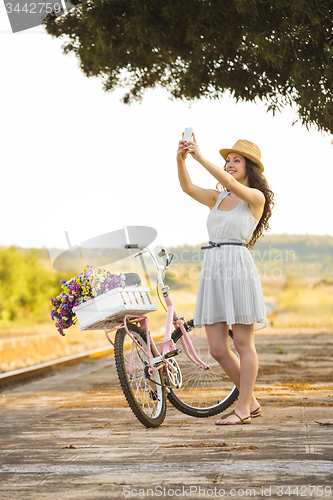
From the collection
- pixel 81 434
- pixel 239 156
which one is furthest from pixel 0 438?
pixel 239 156

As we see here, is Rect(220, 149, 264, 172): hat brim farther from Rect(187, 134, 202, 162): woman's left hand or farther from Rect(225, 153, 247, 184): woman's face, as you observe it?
Rect(187, 134, 202, 162): woman's left hand

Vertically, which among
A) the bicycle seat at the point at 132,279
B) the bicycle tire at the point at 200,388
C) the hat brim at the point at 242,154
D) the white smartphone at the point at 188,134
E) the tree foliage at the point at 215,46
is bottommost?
the bicycle tire at the point at 200,388

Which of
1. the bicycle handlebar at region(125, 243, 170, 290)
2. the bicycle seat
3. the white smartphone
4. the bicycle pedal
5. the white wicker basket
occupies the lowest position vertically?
the bicycle pedal

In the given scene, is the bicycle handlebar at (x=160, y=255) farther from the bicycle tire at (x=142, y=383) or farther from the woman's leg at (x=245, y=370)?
the woman's leg at (x=245, y=370)

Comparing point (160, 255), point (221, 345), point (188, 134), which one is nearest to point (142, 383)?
point (221, 345)

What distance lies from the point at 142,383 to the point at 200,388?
0.74 metres

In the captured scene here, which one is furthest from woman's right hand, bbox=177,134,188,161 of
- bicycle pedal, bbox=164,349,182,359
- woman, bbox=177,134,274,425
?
bicycle pedal, bbox=164,349,182,359

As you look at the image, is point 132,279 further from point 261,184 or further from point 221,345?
point 261,184

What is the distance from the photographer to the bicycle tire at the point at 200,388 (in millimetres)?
4484

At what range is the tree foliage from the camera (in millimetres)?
5480

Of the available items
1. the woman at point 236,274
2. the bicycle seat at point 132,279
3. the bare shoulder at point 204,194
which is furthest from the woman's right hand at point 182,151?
the bicycle seat at point 132,279

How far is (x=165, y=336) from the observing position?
436 centimetres

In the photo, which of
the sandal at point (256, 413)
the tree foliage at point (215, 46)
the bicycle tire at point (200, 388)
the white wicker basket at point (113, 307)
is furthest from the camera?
the tree foliage at point (215, 46)

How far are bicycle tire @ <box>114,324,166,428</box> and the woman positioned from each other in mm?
421
